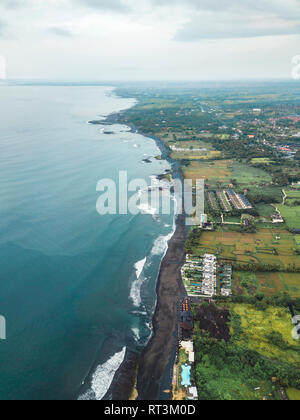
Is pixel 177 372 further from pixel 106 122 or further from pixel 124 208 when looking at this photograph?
pixel 106 122

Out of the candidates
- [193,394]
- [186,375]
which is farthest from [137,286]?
[193,394]

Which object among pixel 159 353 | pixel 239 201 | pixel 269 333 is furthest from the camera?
pixel 239 201

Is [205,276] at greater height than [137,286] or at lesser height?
greater

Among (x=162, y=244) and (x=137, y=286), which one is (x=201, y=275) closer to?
(x=137, y=286)

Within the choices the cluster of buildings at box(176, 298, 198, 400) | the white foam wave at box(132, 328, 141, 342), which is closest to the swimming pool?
the cluster of buildings at box(176, 298, 198, 400)
